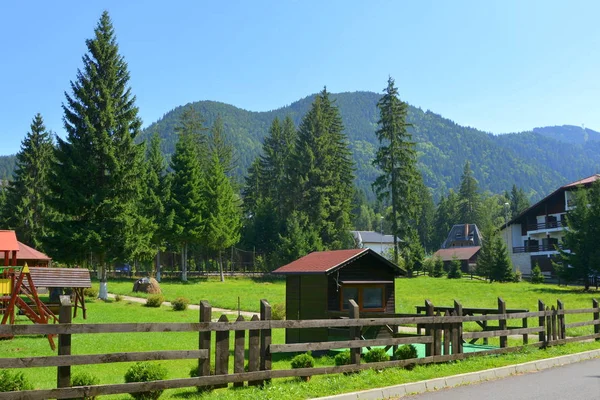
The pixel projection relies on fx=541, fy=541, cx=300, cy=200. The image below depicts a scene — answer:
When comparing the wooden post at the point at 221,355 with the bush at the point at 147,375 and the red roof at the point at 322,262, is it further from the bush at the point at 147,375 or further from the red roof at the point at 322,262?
the red roof at the point at 322,262

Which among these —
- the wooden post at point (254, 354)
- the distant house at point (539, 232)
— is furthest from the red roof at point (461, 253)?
the wooden post at point (254, 354)

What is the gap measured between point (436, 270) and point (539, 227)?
14.6 m

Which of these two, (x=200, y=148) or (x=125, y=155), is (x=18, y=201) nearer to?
(x=125, y=155)

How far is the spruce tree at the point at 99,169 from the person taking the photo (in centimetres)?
3653

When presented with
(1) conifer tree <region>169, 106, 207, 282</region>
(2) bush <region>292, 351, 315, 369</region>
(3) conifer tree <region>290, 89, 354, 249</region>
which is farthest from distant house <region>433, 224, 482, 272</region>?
(2) bush <region>292, 351, 315, 369</region>

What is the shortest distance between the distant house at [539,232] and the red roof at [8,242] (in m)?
60.1

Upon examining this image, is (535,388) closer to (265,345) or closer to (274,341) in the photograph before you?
(265,345)

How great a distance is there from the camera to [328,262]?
20.5 m

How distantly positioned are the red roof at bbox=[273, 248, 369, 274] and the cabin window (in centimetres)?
98

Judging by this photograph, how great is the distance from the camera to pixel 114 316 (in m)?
27.3

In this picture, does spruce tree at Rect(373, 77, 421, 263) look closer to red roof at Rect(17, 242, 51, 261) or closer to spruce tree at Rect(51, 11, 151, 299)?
spruce tree at Rect(51, 11, 151, 299)

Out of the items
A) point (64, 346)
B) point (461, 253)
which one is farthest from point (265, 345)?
point (461, 253)

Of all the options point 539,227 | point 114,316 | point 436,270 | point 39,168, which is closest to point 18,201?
point 39,168

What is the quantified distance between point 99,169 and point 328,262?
75.3 ft
